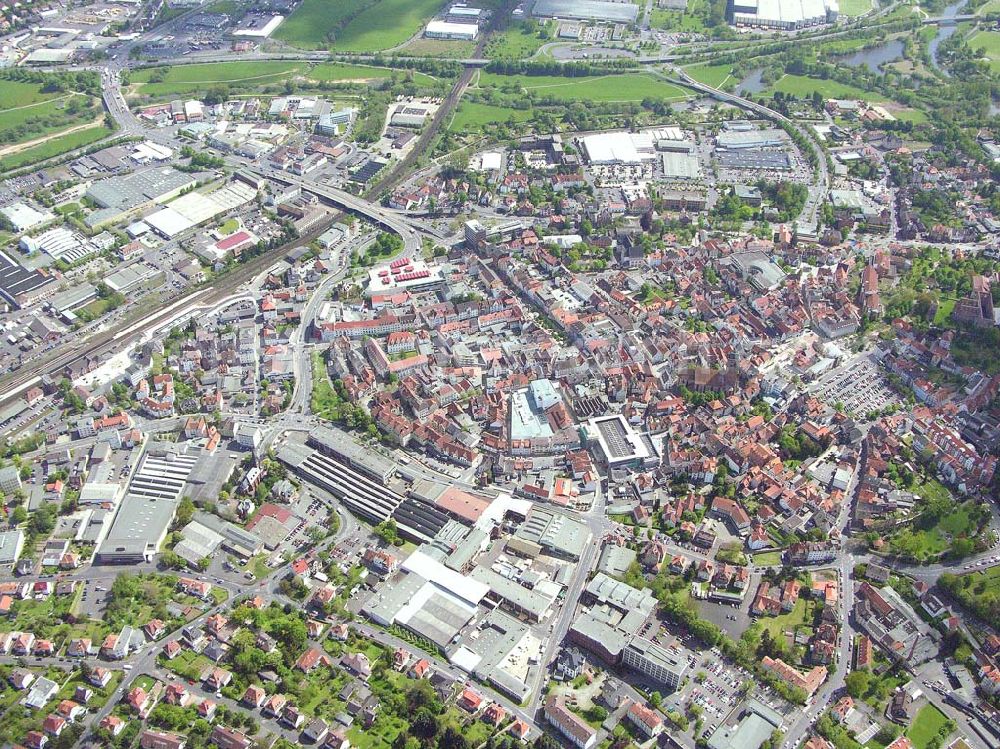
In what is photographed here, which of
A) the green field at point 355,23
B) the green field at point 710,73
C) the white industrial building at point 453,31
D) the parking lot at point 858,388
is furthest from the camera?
the white industrial building at point 453,31

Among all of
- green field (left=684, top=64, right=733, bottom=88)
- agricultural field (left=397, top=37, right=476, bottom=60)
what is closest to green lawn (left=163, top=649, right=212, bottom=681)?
green field (left=684, top=64, right=733, bottom=88)

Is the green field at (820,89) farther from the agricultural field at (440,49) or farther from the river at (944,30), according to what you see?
the agricultural field at (440,49)

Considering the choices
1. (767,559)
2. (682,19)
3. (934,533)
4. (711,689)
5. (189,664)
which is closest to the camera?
(711,689)

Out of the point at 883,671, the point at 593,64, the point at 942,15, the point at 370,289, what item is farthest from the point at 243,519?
the point at 942,15

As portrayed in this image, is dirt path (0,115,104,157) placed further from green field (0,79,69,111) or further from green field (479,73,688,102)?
green field (479,73,688,102)

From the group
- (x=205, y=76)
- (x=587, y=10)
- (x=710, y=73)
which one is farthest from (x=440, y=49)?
(x=710, y=73)

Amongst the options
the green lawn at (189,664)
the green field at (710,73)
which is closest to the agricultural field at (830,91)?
the green field at (710,73)

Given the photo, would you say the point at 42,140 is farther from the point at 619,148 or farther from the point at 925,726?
the point at 925,726
